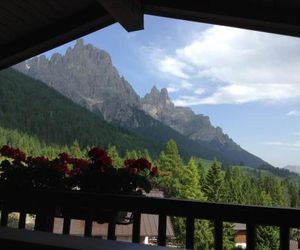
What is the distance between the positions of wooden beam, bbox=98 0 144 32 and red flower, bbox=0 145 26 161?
1.06 meters

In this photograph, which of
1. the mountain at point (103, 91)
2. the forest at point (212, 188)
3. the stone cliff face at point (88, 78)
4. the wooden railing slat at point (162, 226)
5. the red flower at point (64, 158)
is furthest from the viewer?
A: the stone cliff face at point (88, 78)

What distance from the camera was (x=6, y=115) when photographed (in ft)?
190

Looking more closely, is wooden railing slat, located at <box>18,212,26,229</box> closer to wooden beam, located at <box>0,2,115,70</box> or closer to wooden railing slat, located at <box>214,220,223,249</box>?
wooden railing slat, located at <box>214,220,223,249</box>

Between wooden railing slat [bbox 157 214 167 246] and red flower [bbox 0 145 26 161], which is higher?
red flower [bbox 0 145 26 161]

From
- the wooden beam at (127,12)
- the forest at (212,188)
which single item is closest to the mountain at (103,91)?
the forest at (212,188)

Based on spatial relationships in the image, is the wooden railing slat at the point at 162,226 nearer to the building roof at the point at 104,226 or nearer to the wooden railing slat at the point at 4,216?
the building roof at the point at 104,226

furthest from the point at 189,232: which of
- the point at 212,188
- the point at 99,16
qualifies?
the point at 212,188

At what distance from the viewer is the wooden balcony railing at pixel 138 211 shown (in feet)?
5.60

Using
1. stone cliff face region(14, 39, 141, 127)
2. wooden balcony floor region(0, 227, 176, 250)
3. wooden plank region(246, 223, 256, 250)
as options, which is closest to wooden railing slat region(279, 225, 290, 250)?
wooden plank region(246, 223, 256, 250)

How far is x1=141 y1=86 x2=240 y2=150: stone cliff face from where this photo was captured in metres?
175

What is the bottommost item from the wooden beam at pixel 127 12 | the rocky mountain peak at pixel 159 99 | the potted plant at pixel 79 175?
the potted plant at pixel 79 175

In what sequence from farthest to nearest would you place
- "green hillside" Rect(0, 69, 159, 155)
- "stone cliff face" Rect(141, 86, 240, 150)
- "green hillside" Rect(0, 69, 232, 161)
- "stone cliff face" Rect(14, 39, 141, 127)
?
"stone cliff face" Rect(141, 86, 240, 150) → "stone cliff face" Rect(14, 39, 141, 127) → "green hillside" Rect(0, 69, 232, 161) → "green hillside" Rect(0, 69, 159, 155)

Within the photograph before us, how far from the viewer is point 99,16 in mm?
2934

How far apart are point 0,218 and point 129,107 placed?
13945 cm
